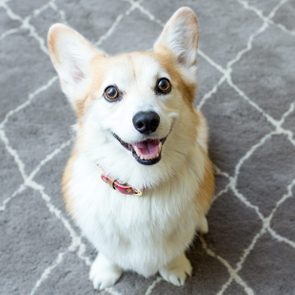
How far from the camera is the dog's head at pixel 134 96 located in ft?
3.85

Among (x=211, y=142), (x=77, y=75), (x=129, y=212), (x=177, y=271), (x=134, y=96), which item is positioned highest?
(x=134, y=96)

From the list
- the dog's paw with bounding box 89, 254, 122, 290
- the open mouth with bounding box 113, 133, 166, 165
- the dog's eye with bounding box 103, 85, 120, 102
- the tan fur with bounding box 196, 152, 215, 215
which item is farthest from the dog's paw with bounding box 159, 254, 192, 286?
the dog's eye with bounding box 103, 85, 120, 102

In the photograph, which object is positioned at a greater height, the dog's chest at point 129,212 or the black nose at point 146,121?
the black nose at point 146,121

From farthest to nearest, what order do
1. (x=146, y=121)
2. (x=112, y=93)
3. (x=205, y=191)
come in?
1. (x=205, y=191)
2. (x=112, y=93)
3. (x=146, y=121)

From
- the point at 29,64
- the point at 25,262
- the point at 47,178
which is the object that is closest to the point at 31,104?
the point at 29,64

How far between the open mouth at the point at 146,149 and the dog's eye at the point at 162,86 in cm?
13

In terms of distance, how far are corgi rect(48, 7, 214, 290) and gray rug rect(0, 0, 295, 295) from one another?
1.16 ft

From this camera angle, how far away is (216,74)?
2.18m

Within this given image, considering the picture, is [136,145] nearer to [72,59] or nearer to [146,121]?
[146,121]

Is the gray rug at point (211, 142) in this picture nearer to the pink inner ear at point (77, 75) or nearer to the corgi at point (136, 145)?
the corgi at point (136, 145)

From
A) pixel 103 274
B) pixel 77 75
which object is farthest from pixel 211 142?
pixel 77 75

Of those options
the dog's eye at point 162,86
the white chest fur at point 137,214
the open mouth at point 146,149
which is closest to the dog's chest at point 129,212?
the white chest fur at point 137,214

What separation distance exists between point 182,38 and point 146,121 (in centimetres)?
35

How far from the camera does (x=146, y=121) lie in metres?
1.12
